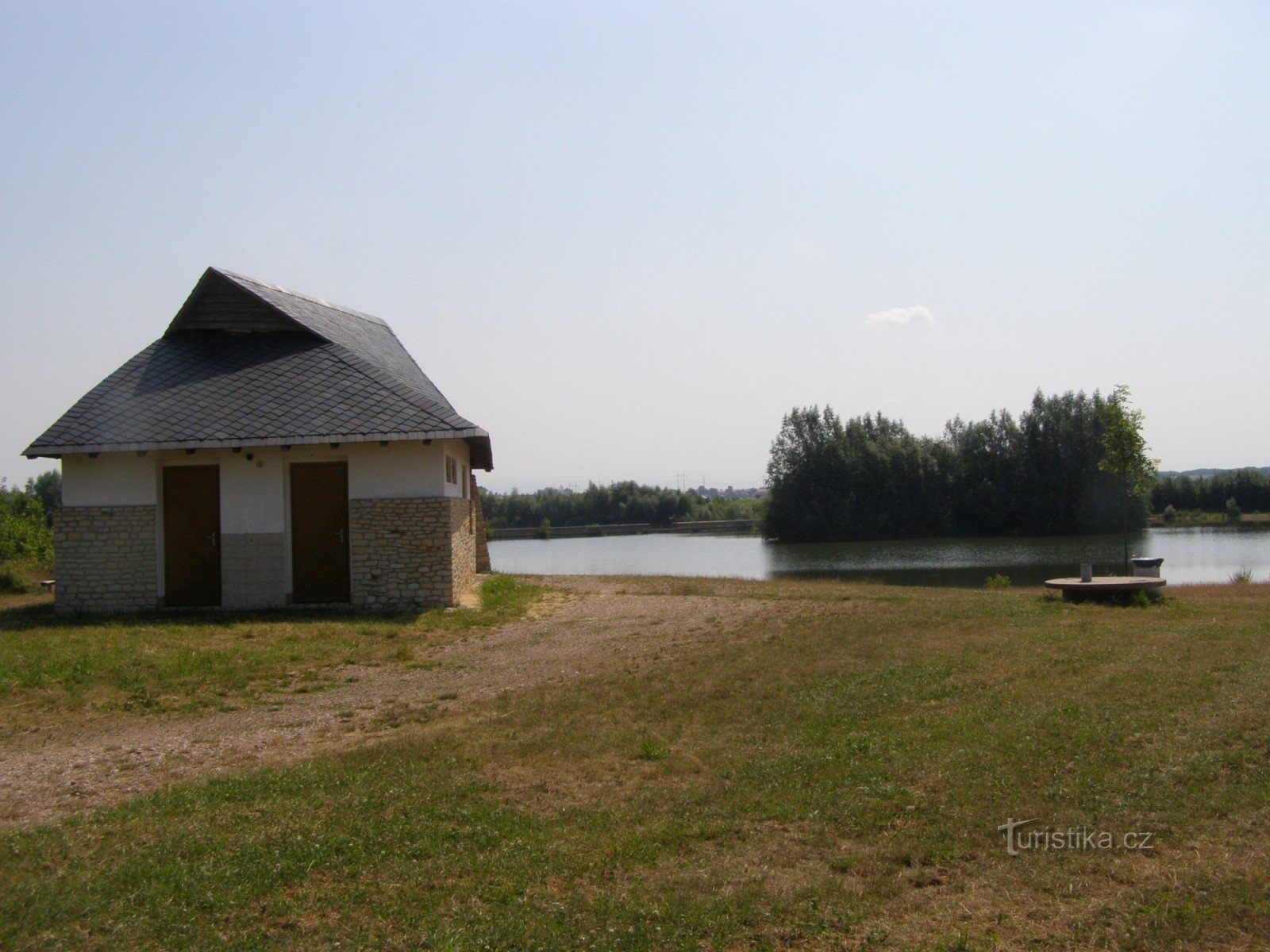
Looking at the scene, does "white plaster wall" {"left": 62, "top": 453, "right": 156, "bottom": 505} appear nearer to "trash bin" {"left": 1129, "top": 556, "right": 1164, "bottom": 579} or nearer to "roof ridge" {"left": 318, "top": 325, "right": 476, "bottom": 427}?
"roof ridge" {"left": 318, "top": 325, "right": 476, "bottom": 427}

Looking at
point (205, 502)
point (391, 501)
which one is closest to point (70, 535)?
point (205, 502)

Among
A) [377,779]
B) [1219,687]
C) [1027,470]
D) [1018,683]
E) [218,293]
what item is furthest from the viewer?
[1027,470]

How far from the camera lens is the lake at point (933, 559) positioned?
27922mm

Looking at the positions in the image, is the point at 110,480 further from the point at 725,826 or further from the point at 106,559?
the point at 725,826

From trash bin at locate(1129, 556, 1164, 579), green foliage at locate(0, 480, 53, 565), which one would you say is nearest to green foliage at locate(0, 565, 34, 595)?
green foliage at locate(0, 480, 53, 565)

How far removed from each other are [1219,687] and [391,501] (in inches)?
425

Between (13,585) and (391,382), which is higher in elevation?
(391,382)

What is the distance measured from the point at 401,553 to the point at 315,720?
266 inches

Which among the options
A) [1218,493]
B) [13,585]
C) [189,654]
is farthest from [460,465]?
[1218,493]

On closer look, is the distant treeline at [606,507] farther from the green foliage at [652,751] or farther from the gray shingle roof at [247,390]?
the green foliage at [652,751]

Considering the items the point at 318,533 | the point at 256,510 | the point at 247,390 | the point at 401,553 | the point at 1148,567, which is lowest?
the point at 1148,567

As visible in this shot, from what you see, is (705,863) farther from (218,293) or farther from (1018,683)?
(218,293)

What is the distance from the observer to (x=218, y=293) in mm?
16625

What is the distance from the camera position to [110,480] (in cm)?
1435
